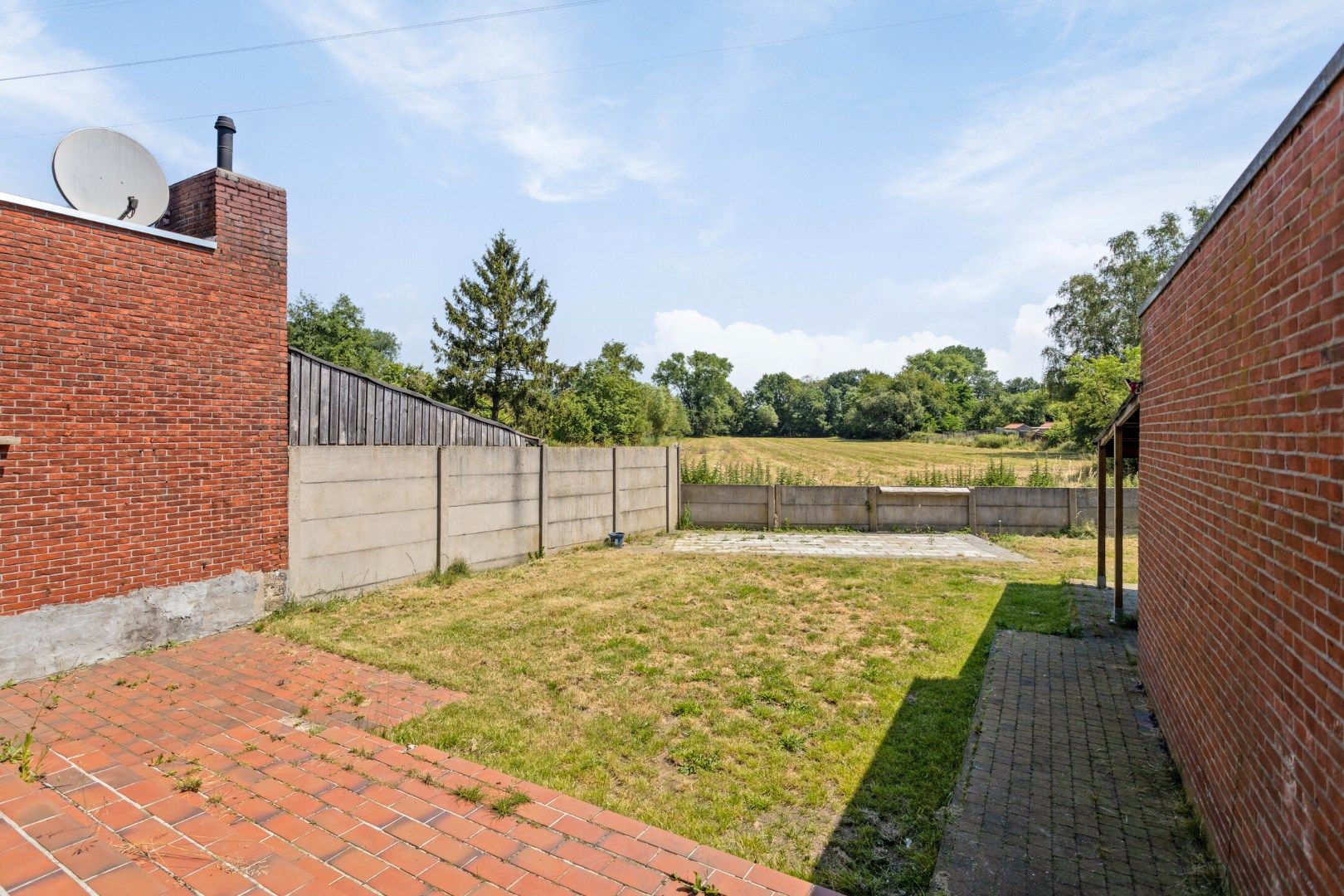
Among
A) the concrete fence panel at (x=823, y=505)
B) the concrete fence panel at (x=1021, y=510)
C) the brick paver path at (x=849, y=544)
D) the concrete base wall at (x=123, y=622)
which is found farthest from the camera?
the concrete fence panel at (x=823, y=505)

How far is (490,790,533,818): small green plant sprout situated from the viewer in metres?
3.43

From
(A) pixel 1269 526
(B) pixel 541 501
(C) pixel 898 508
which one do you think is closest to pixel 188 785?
(A) pixel 1269 526

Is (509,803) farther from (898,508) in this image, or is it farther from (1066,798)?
(898,508)

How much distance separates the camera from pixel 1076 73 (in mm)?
7012

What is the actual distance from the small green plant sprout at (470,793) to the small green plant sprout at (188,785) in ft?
4.54

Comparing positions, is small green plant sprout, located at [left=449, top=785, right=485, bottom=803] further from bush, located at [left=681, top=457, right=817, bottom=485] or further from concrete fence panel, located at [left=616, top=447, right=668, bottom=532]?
bush, located at [left=681, top=457, right=817, bottom=485]

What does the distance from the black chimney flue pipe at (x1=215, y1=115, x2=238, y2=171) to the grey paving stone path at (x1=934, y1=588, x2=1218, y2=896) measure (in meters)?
8.59

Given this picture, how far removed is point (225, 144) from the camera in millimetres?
6945

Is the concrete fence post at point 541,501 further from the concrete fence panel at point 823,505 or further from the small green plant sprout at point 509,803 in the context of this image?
the small green plant sprout at point 509,803

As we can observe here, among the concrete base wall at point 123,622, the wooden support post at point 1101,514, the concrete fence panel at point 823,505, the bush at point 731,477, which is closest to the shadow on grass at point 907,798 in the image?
the wooden support post at point 1101,514

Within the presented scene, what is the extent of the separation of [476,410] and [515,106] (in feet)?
84.8

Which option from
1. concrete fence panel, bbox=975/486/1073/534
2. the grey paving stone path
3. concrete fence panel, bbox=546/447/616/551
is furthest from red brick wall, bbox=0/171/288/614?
concrete fence panel, bbox=975/486/1073/534

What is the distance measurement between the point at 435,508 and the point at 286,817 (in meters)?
6.14

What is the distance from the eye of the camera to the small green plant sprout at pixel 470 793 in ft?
11.7
